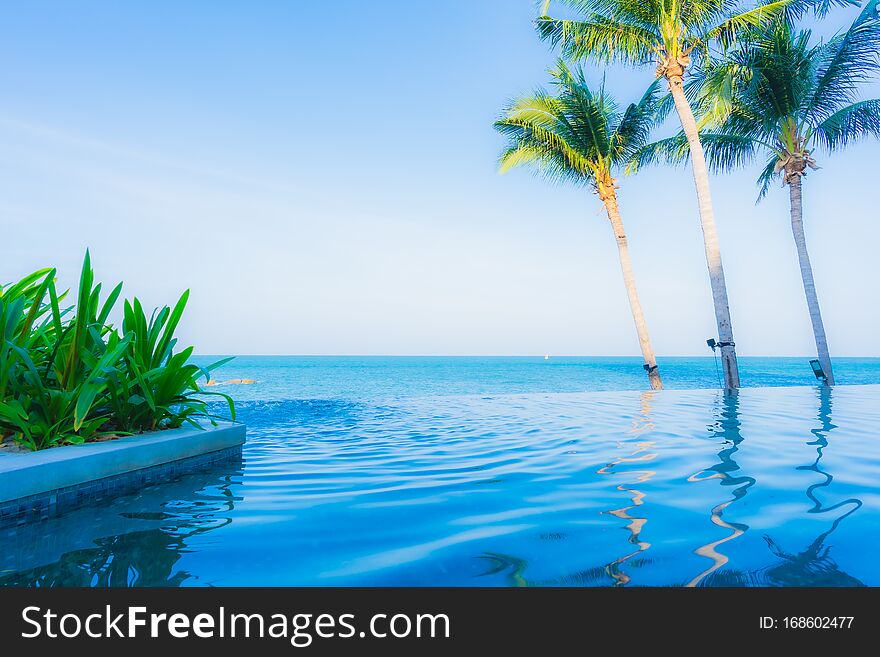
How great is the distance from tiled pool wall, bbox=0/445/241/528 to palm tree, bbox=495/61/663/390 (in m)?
13.2

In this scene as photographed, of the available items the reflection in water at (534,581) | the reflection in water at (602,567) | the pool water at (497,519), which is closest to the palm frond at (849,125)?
the pool water at (497,519)

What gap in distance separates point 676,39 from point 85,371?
13.8m

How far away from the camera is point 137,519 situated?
7.19 ft

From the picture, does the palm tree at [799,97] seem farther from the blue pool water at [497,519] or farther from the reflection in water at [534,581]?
the reflection in water at [534,581]

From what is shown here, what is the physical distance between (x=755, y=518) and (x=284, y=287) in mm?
25982

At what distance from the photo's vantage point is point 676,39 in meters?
10.9

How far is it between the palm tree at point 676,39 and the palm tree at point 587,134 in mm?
1959

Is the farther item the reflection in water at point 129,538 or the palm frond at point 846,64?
the palm frond at point 846,64

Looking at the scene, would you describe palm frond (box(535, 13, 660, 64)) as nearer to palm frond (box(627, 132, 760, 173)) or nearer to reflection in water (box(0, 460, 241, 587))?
palm frond (box(627, 132, 760, 173))

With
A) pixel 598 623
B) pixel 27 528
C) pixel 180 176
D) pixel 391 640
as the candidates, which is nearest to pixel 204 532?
pixel 27 528

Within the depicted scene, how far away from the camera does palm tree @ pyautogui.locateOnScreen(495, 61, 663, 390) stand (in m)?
13.9

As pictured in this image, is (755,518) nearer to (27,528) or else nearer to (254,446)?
(27,528)

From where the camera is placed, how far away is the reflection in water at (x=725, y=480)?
1.62 m

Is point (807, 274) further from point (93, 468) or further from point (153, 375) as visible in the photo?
point (93, 468)
